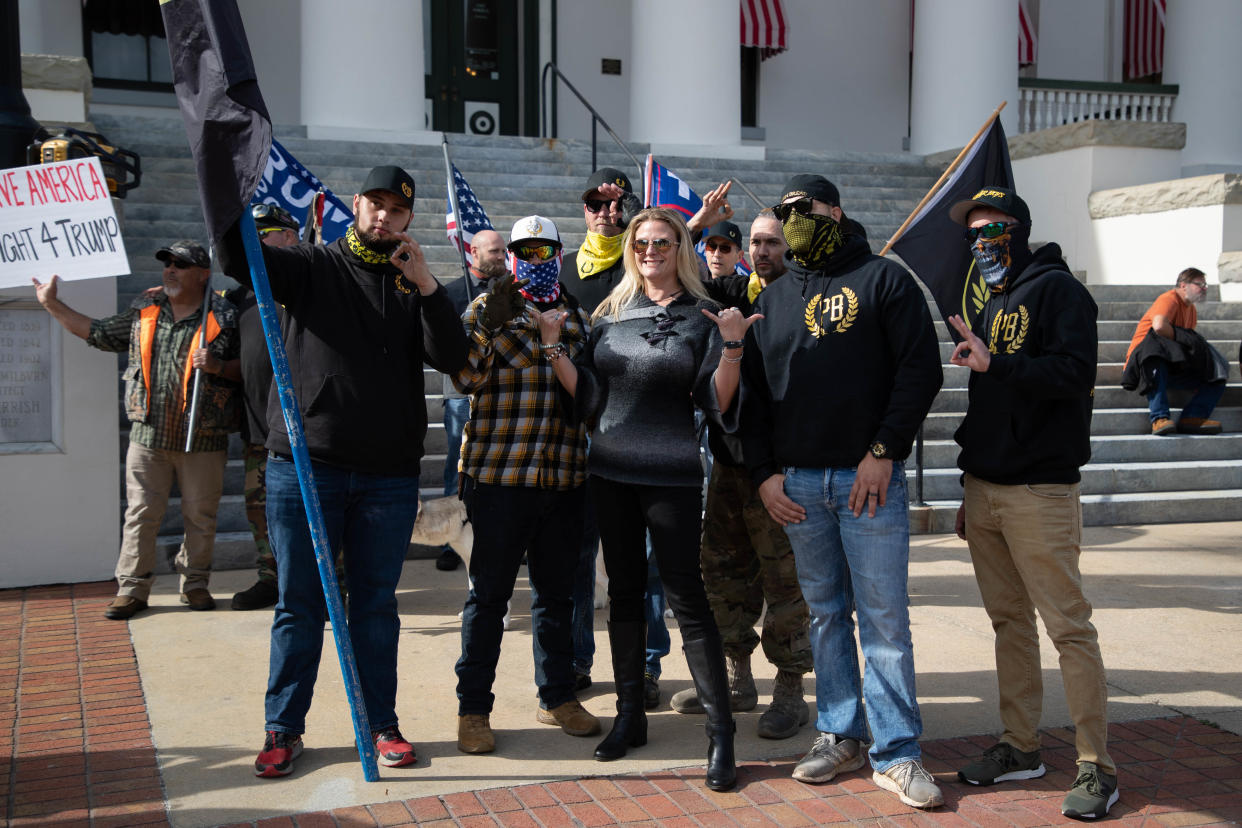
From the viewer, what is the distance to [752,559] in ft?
16.2

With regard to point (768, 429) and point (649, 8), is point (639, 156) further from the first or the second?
point (768, 429)

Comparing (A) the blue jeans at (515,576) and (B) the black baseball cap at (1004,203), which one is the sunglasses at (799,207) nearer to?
(B) the black baseball cap at (1004,203)

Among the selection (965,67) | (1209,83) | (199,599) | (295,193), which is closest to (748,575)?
(199,599)

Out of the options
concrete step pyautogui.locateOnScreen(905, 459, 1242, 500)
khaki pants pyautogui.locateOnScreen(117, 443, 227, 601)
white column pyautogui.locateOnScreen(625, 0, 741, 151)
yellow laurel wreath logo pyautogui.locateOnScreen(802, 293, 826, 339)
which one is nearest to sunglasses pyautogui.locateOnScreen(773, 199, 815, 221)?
yellow laurel wreath logo pyautogui.locateOnScreen(802, 293, 826, 339)

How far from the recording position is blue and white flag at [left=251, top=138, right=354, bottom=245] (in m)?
6.83

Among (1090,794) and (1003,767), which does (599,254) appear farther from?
(1090,794)

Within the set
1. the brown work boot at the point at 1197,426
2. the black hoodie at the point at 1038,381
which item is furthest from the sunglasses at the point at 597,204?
the brown work boot at the point at 1197,426

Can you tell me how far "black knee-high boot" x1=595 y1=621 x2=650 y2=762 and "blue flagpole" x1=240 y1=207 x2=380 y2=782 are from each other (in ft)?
2.89

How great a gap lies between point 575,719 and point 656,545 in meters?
0.88

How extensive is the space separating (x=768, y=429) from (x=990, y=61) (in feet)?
44.2

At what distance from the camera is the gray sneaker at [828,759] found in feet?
13.4

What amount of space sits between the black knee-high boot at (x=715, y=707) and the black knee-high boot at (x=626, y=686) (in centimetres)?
24

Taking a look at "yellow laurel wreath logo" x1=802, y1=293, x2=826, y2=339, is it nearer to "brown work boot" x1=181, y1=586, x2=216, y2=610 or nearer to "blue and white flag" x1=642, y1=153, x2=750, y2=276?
"blue and white flag" x1=642, y1=153, x2=750, y2=276

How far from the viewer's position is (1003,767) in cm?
411
